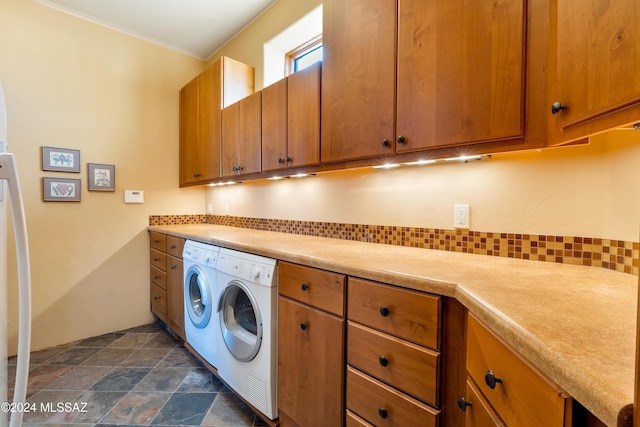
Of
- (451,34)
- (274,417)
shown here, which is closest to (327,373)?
(274,417)

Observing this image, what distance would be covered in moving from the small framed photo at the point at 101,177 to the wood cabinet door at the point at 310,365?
2274mm

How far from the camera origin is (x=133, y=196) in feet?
9.03

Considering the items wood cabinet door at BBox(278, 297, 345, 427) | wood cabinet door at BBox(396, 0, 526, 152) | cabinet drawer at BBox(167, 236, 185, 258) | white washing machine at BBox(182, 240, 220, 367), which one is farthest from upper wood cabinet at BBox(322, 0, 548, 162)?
cabinet drawer at BBox(167, 236, 185, 258)

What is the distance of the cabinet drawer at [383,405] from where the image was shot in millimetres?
899

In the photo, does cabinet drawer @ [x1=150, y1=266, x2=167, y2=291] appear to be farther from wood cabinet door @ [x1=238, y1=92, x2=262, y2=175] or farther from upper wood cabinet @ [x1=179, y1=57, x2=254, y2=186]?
wood cabinet door @ [x1=238, y1=92, x2=262, y2=175]

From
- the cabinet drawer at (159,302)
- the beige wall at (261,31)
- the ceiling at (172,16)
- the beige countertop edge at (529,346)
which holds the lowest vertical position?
the cabinet drawer at (159,302)

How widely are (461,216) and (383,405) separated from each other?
920 mm

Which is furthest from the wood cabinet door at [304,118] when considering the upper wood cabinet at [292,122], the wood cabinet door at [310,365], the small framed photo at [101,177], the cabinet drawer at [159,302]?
the small framed photo at [101,177]

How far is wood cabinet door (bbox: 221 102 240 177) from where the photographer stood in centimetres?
227

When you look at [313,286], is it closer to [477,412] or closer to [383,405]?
[383,405]

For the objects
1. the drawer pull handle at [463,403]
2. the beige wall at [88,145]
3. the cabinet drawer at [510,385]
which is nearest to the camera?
the cabinet drawer at [510,385]

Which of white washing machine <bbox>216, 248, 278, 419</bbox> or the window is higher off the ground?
the window

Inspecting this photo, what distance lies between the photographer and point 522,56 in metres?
0.97

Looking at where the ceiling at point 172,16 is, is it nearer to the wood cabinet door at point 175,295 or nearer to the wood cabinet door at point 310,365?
the wood cabinet door at point 175,295
